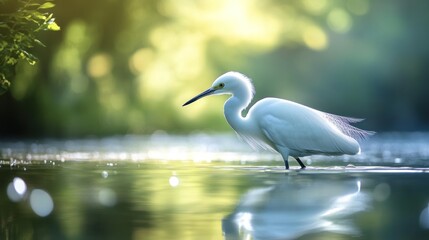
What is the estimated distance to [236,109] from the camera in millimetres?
14602

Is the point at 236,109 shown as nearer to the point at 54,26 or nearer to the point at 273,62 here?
the point at 54,26

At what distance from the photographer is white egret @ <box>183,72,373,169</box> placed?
560 inches

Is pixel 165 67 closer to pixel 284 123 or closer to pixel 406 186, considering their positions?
pixel 284 123

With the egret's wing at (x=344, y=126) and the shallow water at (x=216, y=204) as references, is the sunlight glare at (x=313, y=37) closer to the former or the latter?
the egret's wing at (x=344, y=126)

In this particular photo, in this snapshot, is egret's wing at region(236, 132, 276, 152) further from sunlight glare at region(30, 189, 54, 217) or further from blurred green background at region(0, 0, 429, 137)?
blurred green background at region(0, 0, 429, 137)

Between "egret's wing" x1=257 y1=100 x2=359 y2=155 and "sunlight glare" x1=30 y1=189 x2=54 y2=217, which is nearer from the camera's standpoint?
"sunlight glare" x1=30 y1=189 x2=54 y2=217

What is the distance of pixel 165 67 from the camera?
146ft

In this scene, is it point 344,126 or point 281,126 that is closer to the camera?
point 281,126

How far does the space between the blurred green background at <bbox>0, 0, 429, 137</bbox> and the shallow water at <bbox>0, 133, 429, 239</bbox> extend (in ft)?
88.5

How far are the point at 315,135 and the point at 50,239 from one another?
8.50 m

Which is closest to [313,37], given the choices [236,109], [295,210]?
[236,109]

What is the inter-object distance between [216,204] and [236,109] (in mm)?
5907

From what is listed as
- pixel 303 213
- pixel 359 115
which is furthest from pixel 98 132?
pixel 303 213

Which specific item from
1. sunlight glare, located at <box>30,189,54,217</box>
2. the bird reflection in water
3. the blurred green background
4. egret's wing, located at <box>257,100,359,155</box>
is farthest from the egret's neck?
the blurred green background
